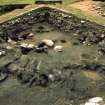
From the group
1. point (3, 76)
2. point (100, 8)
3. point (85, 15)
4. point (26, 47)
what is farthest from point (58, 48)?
Answer: point (100, 8)

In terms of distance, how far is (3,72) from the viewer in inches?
667

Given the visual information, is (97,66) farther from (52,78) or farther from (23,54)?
(23,54)

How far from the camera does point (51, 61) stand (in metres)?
17.5

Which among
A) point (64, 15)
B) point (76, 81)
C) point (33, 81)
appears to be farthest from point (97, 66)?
point (64, 15)

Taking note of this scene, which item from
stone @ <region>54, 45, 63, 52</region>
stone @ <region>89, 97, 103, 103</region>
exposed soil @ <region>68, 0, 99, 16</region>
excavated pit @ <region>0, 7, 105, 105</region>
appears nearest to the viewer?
stone @ <region>89, 97, 103, 103</region>

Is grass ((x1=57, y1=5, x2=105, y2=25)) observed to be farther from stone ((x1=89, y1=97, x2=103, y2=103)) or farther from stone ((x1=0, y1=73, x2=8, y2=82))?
stone ((x1=89, y1=97, x2=103, y2=103))

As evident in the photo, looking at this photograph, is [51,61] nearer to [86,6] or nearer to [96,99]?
[96,99]

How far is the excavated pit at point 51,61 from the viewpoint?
611 inches

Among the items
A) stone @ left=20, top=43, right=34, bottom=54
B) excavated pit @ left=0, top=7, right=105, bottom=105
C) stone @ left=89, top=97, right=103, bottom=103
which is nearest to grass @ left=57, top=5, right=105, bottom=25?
excavated pit @ left=0, top=7, right=105, bottom=105

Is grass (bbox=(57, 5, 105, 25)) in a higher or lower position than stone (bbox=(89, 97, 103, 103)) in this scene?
higher

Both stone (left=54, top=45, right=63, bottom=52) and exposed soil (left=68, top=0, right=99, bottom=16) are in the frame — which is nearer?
stone (left=54, top=45, right=63, bottom=52)

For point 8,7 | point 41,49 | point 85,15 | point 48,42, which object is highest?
point 85,15

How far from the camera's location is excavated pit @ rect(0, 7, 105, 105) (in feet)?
50.9

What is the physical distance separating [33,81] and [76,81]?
4.67ft
